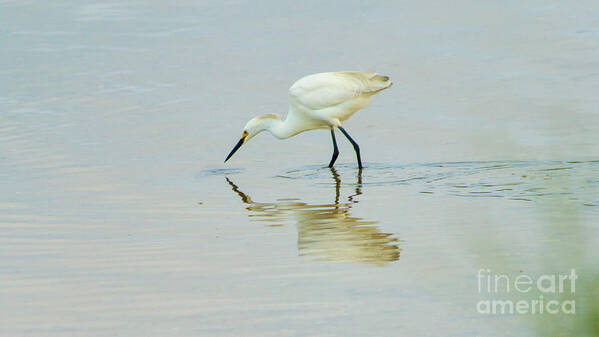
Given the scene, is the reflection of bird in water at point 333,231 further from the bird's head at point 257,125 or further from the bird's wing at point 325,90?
the bird's head at point 257,125

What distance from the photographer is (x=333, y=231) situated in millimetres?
6648

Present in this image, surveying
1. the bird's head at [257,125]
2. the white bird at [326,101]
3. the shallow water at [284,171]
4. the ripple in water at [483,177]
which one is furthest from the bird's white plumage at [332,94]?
the ripple in water at [483,177]

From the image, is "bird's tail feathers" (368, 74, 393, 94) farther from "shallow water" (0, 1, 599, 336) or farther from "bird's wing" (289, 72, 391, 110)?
"shallow water" (0, 1, 599, 336)

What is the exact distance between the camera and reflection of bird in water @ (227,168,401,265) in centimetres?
576

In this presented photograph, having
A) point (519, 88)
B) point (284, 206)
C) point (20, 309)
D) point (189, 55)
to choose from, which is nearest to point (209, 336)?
point (20, 309)

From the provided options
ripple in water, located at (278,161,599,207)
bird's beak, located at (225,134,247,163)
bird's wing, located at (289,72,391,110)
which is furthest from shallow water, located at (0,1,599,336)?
bird's wing, located at (289,72,391,110)

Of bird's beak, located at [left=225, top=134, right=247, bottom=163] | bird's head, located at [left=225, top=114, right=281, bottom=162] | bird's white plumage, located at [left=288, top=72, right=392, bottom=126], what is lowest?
bird's beak, located at [left=225, top=134, right=247, bottom=163]

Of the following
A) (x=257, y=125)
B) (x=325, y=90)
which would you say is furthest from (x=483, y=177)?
(x=257, y=125)

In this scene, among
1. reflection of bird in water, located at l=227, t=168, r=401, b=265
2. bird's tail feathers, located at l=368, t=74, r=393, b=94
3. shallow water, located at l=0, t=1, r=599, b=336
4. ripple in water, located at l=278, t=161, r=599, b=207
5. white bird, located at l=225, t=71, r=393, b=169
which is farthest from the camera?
bird's tail feathers, located at l=368, t=74, r=393, b=94

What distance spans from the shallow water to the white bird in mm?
334

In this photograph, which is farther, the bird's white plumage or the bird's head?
the bird's head

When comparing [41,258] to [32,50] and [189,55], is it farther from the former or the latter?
[32,50]

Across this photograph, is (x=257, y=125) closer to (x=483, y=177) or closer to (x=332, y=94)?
(x=332, y=94)

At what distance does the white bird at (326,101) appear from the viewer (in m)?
9.80
